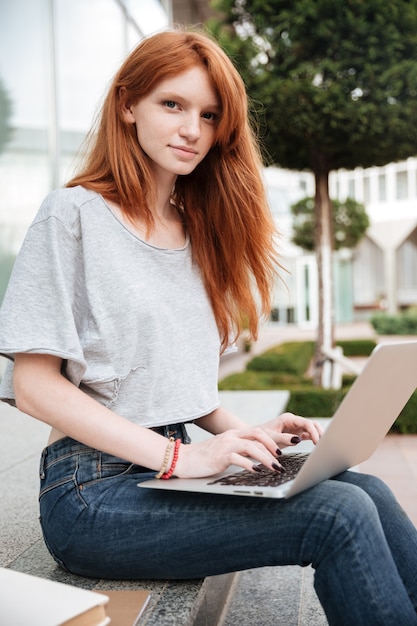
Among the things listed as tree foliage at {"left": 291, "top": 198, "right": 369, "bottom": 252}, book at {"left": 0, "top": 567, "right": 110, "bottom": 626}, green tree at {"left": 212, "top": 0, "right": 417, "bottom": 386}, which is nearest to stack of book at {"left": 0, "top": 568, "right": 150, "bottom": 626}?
book at {"left": 0, "top": 567, "right": 110, "bottom": 626}

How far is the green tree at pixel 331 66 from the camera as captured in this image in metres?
7.17

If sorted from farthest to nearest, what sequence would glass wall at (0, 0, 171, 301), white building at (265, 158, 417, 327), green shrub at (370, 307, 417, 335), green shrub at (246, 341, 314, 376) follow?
white building at (265, 158, 417, 327) < green shrub at (370, 307, 417, 335) < green shrub at (246, 341, 314, 376) < glass wall at (0, 0, 171, 301)

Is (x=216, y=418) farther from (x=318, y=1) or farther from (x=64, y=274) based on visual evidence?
(x=318, y=1)

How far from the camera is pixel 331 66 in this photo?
729 centimetres

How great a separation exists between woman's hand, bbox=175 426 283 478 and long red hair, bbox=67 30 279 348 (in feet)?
1.72

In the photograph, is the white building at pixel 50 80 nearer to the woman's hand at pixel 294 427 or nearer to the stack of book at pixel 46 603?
the woman's hand at pixel 294 427

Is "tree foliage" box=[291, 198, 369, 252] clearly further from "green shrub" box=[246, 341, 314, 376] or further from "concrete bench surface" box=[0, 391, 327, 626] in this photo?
"concrete bench surface" box=[0, 391, 327, 626]

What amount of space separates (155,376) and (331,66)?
254 inches

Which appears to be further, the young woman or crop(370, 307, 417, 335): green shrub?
crop(370, 307, 417, 335): green shrub

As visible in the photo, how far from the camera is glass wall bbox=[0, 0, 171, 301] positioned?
16.9 feet

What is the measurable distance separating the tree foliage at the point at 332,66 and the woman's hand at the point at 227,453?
626cm

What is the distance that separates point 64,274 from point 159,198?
0.44 meters

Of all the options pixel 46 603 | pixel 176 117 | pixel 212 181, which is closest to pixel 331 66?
pixel 212 181

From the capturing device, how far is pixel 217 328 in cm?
186
